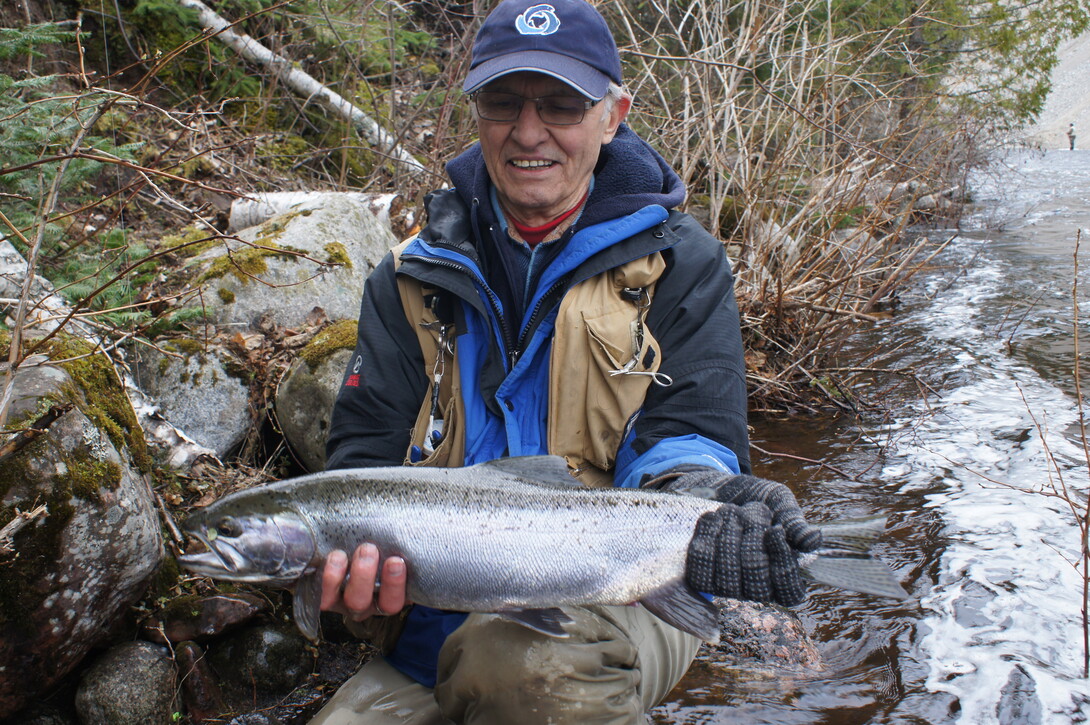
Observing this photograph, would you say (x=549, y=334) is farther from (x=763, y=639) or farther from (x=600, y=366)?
(x=763, y=639)

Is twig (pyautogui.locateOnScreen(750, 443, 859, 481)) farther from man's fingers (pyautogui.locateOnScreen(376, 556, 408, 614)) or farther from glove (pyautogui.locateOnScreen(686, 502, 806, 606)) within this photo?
man's fingers (pyautogui.locateOnScreen(376, 556, 408, 614))

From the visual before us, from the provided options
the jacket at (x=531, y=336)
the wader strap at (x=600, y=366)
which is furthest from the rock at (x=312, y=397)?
the wader strap at (x=600, y=366)

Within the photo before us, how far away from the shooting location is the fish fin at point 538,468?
8.87ft

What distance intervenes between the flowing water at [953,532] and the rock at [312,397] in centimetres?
259

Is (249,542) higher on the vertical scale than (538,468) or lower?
lower

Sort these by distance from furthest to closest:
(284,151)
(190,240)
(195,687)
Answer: (284,151)
(190,240)
(195,687)

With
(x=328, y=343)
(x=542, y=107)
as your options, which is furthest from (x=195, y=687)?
(x=542, y=107)

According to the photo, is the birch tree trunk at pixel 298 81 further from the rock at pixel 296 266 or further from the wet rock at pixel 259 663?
the wet rock at pixel 259 663

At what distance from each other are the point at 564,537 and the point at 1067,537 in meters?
4.30

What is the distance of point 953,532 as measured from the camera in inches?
206

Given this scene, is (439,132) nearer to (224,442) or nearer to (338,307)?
(338,307)

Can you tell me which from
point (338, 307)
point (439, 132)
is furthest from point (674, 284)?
point (439, 132)

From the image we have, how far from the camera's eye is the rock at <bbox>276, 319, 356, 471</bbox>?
4.85m

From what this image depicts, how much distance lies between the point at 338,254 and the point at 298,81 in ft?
13.8
